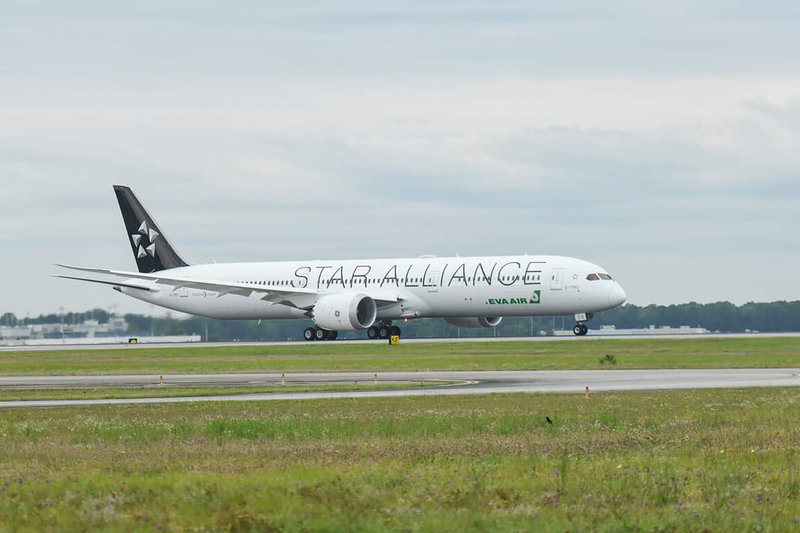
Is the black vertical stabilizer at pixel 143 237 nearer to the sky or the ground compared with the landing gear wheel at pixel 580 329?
nearer to the sky

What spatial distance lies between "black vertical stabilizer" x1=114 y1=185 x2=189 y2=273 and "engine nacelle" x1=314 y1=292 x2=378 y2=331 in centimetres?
1850

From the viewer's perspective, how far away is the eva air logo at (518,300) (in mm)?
77688

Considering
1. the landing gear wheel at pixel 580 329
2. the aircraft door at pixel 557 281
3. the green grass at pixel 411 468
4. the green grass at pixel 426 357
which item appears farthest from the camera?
the landing gear wheel at pixel 580 329

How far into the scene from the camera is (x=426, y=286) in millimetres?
81625

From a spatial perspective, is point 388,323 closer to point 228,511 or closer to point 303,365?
point 303,365

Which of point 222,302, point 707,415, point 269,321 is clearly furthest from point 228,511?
point 269,321

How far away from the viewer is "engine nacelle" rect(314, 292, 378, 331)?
79.9 metres

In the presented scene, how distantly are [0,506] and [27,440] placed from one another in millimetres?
9300

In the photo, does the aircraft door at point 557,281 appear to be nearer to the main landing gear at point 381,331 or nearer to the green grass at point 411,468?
the main landing gear at point 381,331

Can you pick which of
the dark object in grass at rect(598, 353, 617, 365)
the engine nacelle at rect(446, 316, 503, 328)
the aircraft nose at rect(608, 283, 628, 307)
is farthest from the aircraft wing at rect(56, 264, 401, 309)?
the dark object in grass at rect(598, 353, 617, 365)

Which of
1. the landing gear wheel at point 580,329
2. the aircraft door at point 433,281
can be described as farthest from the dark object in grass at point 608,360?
the landing gear wheel at point 580,329

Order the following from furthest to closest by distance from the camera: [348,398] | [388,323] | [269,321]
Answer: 1. [269,321]
2. [388,323]
3. [348,398]

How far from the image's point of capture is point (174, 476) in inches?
708

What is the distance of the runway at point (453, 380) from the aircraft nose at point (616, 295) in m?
28.5
